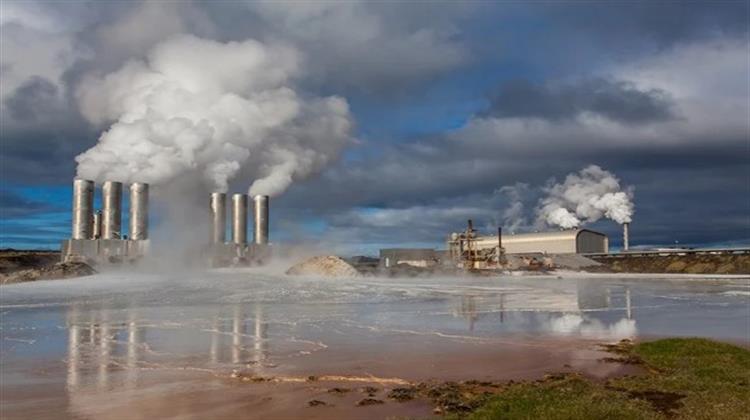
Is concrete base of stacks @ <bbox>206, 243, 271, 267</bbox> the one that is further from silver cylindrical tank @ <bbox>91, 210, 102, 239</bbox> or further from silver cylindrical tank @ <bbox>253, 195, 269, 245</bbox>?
silver cylindrical tank @ <bbox>91, 210, 102, 239</bbox>

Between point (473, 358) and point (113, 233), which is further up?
point (113, 233)

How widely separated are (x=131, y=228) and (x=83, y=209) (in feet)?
23.6

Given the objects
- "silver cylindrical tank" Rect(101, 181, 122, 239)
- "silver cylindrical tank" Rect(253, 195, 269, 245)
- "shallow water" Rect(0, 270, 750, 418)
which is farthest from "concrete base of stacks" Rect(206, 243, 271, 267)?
"shallow water" Rect(0, 270, 750, 418)

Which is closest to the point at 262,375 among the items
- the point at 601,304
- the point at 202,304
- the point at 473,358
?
the point at 473,358

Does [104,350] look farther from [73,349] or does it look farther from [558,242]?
[558,242]

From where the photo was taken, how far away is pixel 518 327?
84.1 feet

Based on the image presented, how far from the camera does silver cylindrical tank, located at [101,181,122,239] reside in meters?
78.2

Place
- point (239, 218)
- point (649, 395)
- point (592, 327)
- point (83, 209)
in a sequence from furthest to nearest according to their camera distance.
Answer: point (239, 218) < point (83, 209) < point (592, 327) < point (649, 395)

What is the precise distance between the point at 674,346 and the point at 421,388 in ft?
29.8

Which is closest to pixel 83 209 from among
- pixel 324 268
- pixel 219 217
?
pixel 219 217

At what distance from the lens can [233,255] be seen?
9100 cm

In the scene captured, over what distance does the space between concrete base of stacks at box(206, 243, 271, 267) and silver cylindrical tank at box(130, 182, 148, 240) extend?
10092mm

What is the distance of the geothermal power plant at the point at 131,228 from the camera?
78250 millimetres

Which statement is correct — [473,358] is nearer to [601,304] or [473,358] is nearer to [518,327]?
[518,327]
